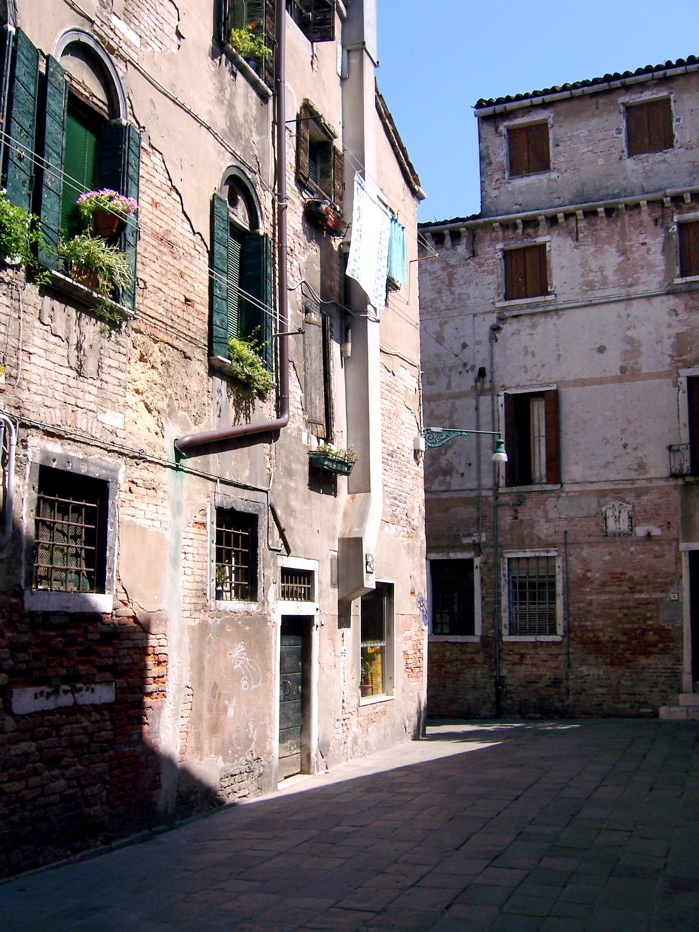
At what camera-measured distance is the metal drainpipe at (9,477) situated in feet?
20.3

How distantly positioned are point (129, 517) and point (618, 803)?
16.5 feet

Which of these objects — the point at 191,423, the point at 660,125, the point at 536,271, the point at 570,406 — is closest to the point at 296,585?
the point at 191,423

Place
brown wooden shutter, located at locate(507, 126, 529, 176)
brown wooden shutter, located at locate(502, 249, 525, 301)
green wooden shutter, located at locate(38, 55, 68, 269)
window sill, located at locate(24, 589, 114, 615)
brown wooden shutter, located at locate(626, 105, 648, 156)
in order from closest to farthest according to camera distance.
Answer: window sill, located at locate(24, 589, 114, 615), green wooden shutter, located at locate(38, 55, 68, 269), brown wooden shutter, located at locate(626, 105, 648, 156), brown wooden shutter, located at locate(502, 249, 525, 301), brown wooden shutter, located at locate(507, 126, 529, 176)

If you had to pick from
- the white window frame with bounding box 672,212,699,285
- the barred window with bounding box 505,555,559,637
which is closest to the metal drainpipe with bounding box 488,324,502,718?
the barred window with bounding box 505,555,559,637

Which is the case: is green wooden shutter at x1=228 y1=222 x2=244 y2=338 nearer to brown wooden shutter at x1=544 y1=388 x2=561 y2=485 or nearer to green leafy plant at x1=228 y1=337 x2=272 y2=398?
green leafy plant at x1=228 y1=337 x2=272 y2=398

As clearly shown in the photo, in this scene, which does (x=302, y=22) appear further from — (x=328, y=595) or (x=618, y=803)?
(x=618, y=803)

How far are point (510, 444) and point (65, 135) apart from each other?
12.2 meters

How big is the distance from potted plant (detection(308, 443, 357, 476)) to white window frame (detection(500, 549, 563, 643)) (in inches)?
280

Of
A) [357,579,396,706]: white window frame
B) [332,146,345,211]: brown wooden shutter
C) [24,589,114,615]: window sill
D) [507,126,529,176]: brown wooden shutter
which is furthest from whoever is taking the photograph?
[507,126,529,176]: brown wooden shutter

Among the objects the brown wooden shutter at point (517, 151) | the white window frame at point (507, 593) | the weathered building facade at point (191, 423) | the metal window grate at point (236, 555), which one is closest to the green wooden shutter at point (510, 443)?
the white window frame at point (507, 593)

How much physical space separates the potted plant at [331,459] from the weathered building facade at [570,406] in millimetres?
7184

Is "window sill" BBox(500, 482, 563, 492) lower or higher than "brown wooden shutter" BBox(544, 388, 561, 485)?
lower

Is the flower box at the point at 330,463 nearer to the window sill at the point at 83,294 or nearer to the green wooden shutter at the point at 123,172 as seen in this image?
the green wooden shutter at the point at 123,172

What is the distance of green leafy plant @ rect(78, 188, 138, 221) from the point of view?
7.33 metres
